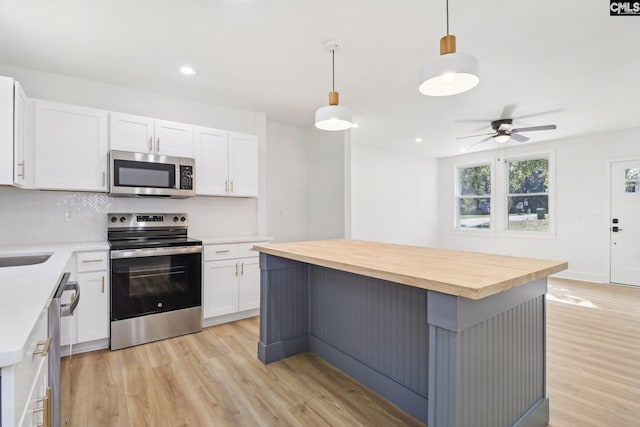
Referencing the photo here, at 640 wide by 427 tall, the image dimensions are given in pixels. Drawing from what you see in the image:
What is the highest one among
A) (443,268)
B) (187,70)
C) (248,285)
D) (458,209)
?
(187,70)

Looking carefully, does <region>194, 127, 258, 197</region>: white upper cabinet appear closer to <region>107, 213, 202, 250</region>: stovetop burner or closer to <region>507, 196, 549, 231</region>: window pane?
<region>107, 213, 202, 250</region>: stovetop burner

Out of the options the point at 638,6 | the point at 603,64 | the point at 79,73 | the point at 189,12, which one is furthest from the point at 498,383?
the point at 79,73

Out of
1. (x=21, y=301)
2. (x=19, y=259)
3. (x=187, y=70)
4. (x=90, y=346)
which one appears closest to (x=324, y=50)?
(x=187, y=70)

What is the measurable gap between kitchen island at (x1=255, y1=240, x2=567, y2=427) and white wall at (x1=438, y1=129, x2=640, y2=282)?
16.5 feet

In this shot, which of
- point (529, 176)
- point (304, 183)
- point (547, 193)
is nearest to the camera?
point (304, 183)

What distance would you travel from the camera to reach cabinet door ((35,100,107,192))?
2693 millimetres

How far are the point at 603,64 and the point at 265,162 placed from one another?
3707 millimetres

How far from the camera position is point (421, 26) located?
225cm

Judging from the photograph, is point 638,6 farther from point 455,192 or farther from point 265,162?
point 455,192

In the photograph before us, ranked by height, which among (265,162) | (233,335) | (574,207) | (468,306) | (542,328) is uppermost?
(265,162)

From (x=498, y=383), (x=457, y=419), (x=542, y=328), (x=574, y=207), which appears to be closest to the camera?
(x=457, y=419)

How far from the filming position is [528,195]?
6.27 meters

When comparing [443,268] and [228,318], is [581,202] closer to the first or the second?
[443,268]

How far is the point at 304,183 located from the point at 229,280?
6.65ft
